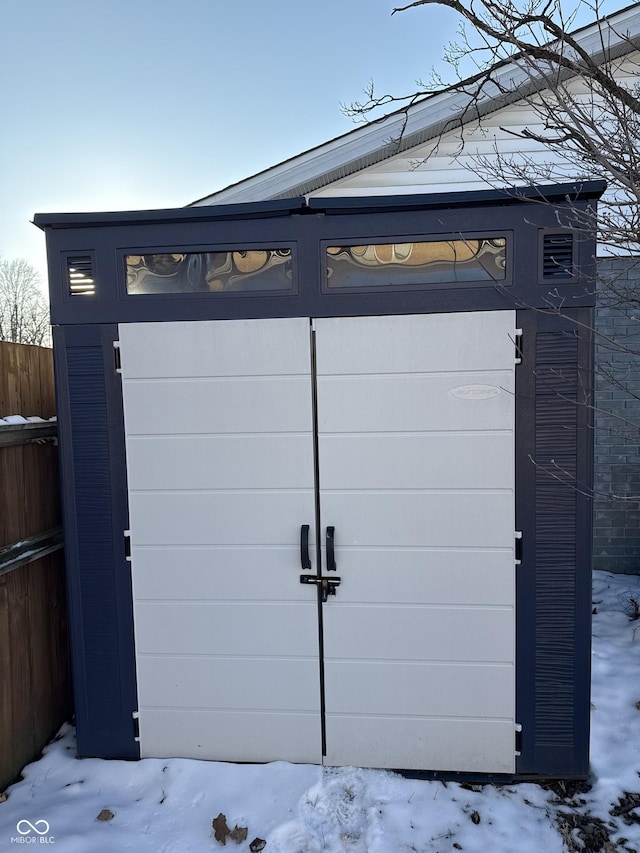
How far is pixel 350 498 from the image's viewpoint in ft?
7.86

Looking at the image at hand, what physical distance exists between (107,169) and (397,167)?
4583mm

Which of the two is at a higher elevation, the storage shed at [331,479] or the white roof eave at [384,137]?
the white roof eave at [384,137]

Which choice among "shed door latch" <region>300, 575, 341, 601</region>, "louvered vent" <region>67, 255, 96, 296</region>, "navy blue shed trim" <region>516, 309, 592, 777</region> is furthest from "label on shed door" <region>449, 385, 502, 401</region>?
"louvered vent" <region>67, 255, 96, 296</region>

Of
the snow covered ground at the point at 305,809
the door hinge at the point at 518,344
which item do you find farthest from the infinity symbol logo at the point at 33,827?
the door hinge at the point at 518,344

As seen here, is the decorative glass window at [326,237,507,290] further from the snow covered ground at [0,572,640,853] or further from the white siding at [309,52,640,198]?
the snow covered ground at [0,572,640,853]

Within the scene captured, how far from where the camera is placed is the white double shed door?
234cm

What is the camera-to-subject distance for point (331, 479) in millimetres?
2400

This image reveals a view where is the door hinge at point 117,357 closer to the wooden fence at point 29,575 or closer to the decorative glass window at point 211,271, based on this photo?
the decorative glass window at point 211,271

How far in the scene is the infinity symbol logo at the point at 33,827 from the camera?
2080 mm

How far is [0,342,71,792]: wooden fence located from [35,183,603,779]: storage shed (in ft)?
1.01

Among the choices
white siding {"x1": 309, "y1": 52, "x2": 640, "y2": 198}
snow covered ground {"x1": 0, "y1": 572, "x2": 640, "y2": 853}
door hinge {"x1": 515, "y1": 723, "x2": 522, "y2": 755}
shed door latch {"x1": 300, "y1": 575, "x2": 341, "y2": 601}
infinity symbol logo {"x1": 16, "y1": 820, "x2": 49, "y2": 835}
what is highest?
white siding {"x1": 309, "y1": 52, "x2": 640, "y2": 198}

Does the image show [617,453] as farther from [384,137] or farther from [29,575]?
[29,575]

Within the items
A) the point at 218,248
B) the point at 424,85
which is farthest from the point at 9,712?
the point at 424,85

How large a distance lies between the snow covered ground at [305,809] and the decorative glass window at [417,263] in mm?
2450
